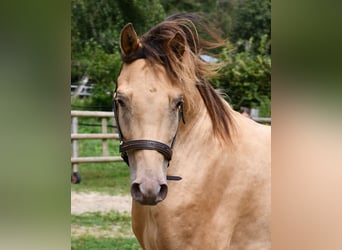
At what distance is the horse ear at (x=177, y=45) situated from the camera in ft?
3.66

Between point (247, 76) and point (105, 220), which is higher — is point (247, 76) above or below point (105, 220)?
above

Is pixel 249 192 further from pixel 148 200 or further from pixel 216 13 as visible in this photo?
pixel 216 13

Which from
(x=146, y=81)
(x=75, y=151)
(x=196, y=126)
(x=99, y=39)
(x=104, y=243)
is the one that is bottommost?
(x=104, y=243)

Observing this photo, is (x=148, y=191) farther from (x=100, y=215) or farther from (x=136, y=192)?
(x=100, y=215)

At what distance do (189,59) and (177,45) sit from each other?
56 millimetres

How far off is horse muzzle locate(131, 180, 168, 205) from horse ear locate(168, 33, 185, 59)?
1.11 ft

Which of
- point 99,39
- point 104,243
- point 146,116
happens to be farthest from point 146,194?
point 99,39

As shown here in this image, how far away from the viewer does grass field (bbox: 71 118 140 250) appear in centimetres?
234

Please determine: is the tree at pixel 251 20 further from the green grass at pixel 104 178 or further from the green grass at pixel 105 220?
the green grass at pixel 105 220

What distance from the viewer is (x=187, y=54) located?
1159 millimetres

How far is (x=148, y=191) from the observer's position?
3.21 feet

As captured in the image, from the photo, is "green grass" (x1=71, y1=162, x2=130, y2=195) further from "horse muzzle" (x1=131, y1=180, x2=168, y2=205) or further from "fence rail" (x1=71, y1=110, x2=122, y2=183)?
"horse muzzle" (x1=131, y1=180, x2=168, y2=205)

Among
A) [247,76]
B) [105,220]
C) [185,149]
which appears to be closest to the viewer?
[185,149]
